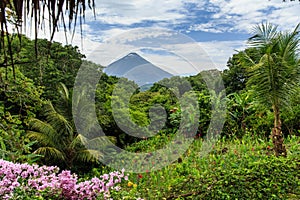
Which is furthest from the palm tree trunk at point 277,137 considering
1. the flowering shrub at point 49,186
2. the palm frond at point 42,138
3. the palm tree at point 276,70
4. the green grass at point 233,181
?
the palm frond at point 42,138

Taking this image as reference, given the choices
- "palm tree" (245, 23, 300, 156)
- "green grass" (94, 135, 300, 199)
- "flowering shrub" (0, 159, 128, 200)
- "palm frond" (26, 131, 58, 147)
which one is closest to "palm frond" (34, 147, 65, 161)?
"palm frond" (26, 131, 58, 147)

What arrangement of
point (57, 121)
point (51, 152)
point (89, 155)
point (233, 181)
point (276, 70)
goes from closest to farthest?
→ point (233, 181) < point (276, 70) < point (51, 152) < point (89, 155) < point (57, 121)

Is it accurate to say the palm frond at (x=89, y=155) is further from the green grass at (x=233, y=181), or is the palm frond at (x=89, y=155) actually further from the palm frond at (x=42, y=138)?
the green grass at (x=233, y=181)

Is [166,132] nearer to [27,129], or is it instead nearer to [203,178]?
[27,129]

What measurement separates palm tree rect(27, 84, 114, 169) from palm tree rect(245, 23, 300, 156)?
13.4 feet

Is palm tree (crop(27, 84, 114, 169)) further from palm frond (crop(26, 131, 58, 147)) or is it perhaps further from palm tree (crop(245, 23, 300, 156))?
palm tree (crop(245, 23, 300, 156))

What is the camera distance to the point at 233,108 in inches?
384

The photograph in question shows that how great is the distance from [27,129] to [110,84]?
149 inches

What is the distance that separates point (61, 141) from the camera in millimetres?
8617

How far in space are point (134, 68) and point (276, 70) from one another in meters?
4.29

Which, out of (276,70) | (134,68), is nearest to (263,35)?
(276,70)

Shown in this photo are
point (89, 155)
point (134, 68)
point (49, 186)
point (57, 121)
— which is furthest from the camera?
point (134, 68)

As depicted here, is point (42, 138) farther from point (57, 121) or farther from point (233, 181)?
point (233, 181)

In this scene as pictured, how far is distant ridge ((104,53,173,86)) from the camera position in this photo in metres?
9.17
